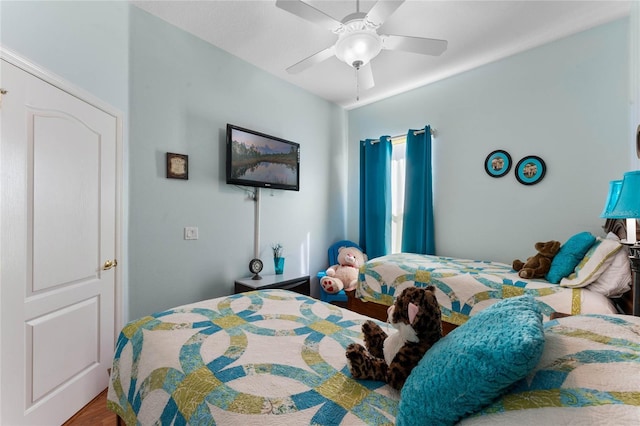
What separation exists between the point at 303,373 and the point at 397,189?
3.28 m

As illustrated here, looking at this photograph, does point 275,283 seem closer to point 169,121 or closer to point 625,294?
point 169,121

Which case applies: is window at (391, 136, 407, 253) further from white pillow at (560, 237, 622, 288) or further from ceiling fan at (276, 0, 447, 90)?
white pillow at (560, 237, 622, 288)

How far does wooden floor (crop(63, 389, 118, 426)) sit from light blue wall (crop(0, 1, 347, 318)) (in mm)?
618

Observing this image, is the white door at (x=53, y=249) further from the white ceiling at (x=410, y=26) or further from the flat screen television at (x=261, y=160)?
the white ceiling at (x=410, y=26)

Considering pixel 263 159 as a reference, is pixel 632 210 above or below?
below

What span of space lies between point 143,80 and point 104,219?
3.93 feet

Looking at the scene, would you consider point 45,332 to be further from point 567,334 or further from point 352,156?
point 352,156

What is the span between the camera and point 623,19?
2324 millimetres

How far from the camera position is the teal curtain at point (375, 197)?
3.85 metres

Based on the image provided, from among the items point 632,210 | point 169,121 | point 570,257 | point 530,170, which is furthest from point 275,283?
point 530,170

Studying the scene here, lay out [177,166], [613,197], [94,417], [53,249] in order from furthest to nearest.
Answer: [177,166] < [94,417] < [53,249] < [613,197]

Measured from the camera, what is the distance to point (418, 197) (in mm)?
3498

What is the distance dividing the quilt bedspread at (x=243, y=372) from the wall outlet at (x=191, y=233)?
1.22m

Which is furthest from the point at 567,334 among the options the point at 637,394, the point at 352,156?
the point at 352,156
